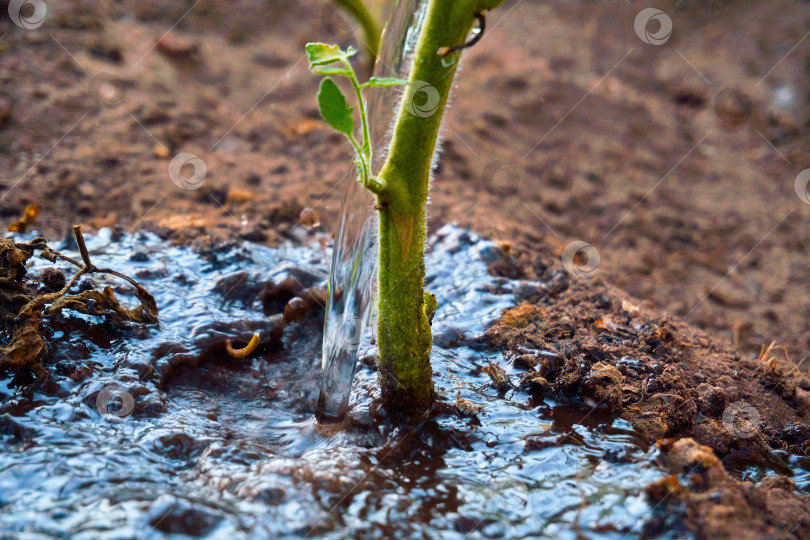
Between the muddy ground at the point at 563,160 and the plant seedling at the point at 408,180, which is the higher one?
the muddy ground at the point at 563,160

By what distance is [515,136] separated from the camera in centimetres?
398

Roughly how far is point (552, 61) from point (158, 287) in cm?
365

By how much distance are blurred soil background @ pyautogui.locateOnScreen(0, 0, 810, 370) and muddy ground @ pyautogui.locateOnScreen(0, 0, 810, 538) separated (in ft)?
0.05

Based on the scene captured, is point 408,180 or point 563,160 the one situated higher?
point 563,160

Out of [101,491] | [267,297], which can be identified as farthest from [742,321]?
[101,491]

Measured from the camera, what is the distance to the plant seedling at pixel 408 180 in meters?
1.15

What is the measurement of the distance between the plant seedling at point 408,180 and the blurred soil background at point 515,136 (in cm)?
125

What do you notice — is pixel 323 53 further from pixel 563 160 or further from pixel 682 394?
pixel 563 160

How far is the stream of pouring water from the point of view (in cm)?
162

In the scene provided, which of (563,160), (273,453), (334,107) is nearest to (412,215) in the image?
(334,107)

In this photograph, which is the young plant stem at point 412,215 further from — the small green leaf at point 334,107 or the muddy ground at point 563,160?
the muddy ground at point 563,160

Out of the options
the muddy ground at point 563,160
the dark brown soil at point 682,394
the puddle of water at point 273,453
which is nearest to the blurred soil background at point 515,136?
the muddy ground at point 563,160

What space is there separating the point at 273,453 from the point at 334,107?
31.3 inches

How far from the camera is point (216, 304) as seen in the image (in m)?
1.97
